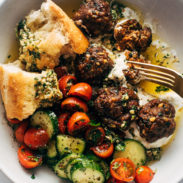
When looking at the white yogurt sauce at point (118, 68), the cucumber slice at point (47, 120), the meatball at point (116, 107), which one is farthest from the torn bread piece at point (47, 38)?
the meatball at point (116, 107)

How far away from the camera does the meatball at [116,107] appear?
11.8 feet

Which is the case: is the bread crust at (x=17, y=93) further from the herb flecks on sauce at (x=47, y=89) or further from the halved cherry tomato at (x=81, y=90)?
the halved cherry tomato at (x=81, y=90)

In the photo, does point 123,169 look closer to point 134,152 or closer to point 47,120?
point 134,152

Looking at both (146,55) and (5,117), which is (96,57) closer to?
(146,55)

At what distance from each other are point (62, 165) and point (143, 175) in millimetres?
1235

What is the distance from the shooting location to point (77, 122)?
3.55m

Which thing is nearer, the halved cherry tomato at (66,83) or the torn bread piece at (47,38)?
the torn bread piece at (47,38)

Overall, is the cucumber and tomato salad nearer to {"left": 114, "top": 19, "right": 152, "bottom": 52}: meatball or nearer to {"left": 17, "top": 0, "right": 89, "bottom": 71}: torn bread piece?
{"left": 17, "top": 0, "right": 89, "bottom": 71}: torn bread piece

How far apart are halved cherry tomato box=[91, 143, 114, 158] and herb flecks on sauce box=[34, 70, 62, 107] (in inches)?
38.7

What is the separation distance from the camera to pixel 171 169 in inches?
144

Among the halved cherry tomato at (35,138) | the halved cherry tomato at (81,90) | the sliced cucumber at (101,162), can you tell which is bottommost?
the halved cherry tomato at (35,138)

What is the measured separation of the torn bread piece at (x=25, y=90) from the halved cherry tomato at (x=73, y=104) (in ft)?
0.58

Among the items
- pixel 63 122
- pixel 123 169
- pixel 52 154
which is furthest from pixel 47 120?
pixel 123 169

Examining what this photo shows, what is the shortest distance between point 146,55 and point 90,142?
189 centimetres
